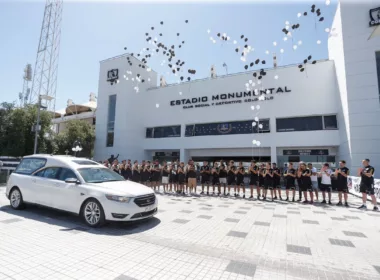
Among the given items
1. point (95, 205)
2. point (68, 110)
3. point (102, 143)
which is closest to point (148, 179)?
point (95, 205)

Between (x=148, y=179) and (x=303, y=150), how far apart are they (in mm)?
13582

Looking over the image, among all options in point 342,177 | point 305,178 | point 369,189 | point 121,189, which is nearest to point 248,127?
point 305,178

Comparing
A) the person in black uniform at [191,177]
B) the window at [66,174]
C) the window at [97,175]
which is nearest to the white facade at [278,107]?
the person in black uniform at [191,177]

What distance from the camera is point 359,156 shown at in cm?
1420

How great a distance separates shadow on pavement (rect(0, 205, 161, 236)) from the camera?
16.2 ft

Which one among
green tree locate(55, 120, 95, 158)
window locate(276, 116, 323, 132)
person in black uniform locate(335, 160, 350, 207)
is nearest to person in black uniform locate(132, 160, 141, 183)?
person in black uniform locate(335, 160, 350, 207)

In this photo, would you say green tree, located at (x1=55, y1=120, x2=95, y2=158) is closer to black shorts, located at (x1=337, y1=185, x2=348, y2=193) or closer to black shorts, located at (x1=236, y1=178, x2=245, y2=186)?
black shorts, located at (x1=236, y1=178, x2=245, y2=186)

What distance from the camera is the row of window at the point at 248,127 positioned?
58.1 feet

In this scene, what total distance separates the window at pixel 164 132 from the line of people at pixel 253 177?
10.8 m

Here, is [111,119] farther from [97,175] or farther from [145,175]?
[97,175]

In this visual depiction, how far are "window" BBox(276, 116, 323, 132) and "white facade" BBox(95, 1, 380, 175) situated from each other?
385 mm

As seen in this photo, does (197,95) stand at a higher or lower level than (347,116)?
higher

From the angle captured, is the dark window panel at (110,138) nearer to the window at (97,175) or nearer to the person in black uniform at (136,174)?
the person in black uniform at (136,174)

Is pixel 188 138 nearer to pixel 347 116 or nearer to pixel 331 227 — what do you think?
pixel 347 116
